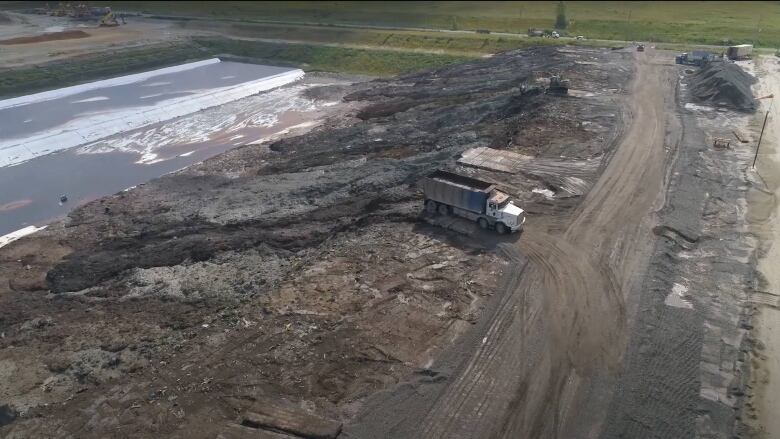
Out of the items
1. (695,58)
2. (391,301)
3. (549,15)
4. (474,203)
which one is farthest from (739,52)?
(391,301)

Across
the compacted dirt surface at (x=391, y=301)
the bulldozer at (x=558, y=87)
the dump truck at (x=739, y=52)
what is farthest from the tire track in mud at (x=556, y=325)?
the dump truck at (x=739, y=52)

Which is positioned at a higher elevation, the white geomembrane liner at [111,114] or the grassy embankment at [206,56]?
the grassy embankment at [206,56]

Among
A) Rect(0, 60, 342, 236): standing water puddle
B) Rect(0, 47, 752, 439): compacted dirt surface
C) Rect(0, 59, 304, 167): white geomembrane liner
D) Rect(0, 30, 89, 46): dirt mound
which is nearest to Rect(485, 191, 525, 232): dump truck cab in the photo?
Rect(0, 47, 752, 439): compacted dirt surface

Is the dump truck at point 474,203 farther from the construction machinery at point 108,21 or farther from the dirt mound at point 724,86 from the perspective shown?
the construction machinery at point 108,21

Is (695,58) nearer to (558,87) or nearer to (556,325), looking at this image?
(558,87)

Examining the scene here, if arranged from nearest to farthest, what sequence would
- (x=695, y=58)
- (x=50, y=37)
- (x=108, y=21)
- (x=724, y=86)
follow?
(x=724, y=86), (x=695, y=58), (x=50, y=37), (x=108, y=21)
